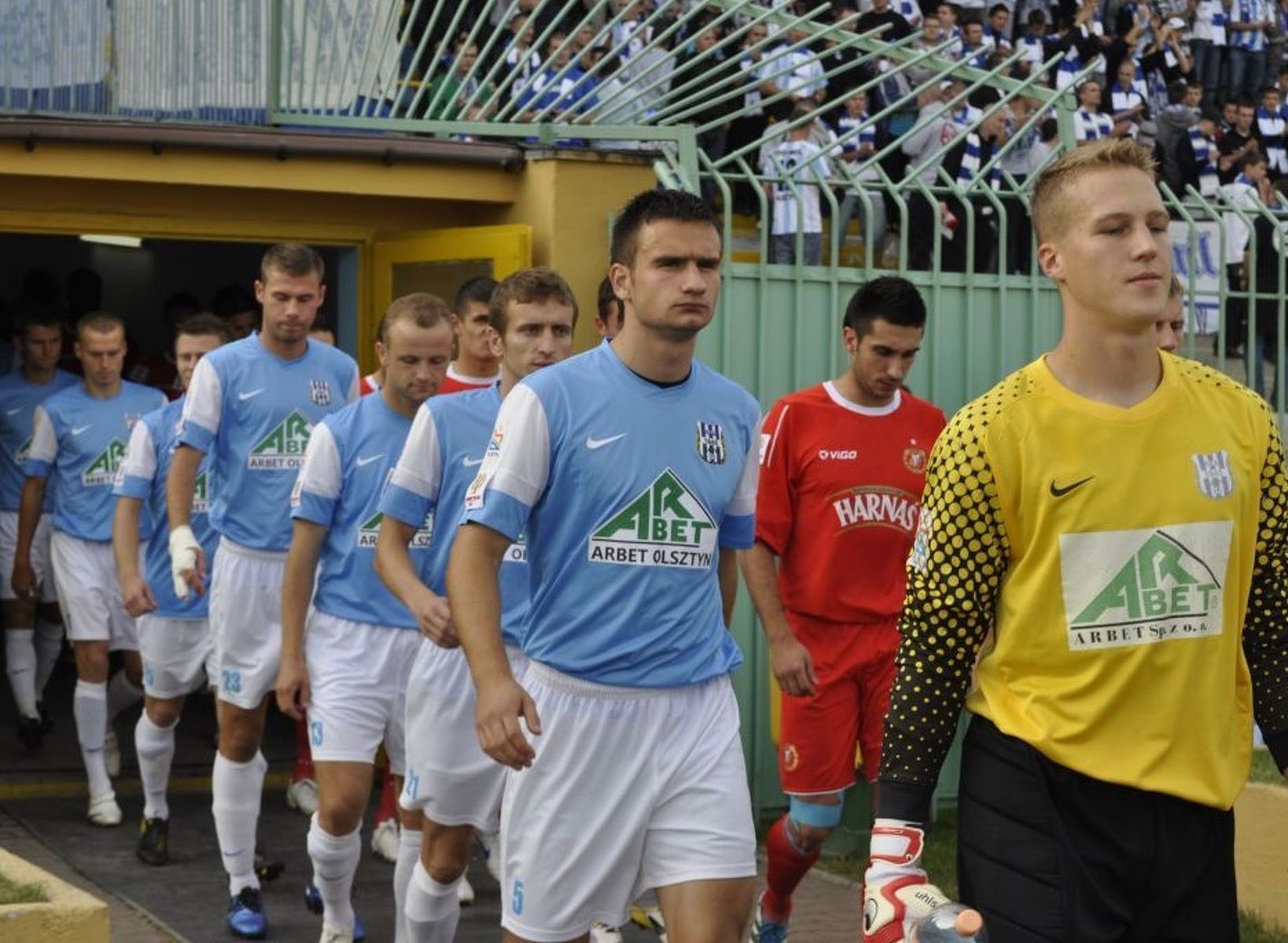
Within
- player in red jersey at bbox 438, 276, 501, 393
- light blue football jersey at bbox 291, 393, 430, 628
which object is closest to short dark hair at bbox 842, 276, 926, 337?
player in red jersey at bbox 438, 276, 501, 393

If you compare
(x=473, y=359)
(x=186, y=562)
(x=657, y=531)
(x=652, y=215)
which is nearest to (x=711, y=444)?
(x=657, y=531)

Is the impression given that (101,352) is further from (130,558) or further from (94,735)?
(130,558)

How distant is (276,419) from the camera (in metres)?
9.23

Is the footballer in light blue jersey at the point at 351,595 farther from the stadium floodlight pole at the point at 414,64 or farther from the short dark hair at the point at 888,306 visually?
the stadium floodlight pole at the point at 414,64

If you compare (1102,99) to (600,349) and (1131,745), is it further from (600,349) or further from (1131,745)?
(1131,745)

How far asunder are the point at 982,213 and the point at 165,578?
4.28 meters

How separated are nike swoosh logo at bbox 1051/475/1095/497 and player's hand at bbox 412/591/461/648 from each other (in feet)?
8.89

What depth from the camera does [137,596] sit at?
9141mm

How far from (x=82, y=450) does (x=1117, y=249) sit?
8.60 meters

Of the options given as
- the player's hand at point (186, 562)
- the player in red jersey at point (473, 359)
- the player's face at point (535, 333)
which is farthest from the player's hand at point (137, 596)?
the player's face at point (535, 333)

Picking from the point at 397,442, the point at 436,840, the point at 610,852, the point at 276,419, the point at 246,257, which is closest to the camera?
the point at 610,852

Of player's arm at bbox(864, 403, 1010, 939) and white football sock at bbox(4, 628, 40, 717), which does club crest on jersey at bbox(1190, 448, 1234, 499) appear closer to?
player's arm at bbox(864, 403, 1010, 939)

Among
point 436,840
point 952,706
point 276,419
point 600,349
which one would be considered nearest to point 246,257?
point 276,419

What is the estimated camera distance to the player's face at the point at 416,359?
7.79 m
